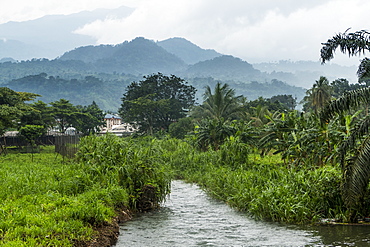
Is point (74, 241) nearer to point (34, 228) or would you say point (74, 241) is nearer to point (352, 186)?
point (34, 228)

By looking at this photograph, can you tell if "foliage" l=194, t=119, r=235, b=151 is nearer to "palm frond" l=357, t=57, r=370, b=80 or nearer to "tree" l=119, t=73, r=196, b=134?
"palm frond" l=357, t=57, r=370, b=80

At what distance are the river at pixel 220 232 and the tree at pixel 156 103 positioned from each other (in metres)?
40.7

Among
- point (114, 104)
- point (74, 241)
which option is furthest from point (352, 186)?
point (114, 104)

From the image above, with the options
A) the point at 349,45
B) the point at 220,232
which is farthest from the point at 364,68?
the point at 220,232

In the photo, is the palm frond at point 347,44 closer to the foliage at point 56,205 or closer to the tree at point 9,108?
the foliage at point 56,205

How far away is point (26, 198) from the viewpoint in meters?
9.82

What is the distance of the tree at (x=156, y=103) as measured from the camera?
5347cm

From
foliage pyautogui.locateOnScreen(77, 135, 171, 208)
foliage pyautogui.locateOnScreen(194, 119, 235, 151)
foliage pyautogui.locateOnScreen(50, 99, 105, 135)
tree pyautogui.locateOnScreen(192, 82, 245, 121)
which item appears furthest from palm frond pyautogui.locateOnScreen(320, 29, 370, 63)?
foliage pyautogui.locateOnScreen(50, 99, 105, 135)

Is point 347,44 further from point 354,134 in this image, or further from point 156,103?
point 156,103

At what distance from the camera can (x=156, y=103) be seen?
2090 inches

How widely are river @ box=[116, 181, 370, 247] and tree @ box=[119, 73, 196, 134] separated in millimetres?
40662

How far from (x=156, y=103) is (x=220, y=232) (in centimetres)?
4330

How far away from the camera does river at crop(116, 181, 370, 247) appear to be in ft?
30.4

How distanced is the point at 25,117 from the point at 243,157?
22.4 meters
